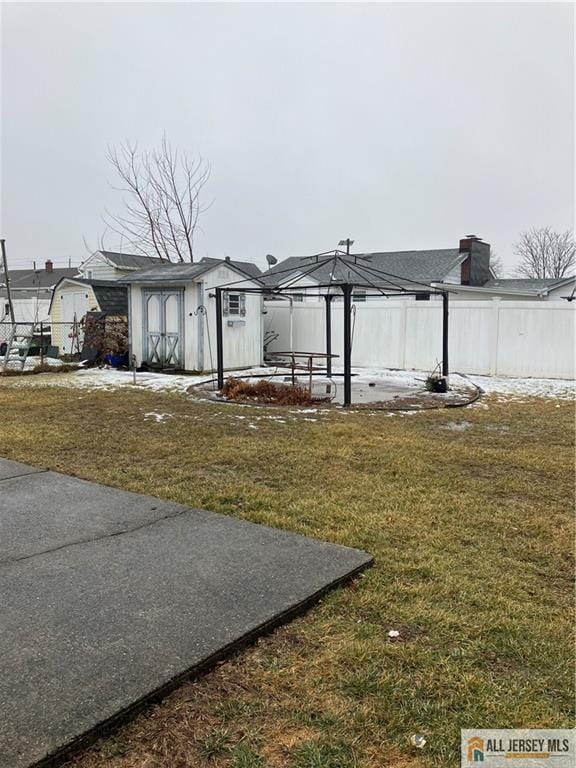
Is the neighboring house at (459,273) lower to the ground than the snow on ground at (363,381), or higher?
higher

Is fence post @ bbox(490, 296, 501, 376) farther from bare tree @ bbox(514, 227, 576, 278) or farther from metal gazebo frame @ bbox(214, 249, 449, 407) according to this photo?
bare tree @ bbox(514, 227, 576, 278)

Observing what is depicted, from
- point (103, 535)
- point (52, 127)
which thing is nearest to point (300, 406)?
point (103, 535)

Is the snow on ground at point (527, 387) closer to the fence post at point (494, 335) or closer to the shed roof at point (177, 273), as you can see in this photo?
the fence post at point (494, 335)

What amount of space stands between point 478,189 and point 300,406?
17850mm

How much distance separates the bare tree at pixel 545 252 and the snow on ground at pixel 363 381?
31302 millimetres

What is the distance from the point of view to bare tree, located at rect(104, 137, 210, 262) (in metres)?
22.1

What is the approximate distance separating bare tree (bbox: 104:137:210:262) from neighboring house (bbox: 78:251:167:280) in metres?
0.88

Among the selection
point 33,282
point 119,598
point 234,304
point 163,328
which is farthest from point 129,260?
point 119,598

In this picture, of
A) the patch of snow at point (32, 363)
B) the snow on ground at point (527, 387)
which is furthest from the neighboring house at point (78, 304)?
the snow on ground at point (527, 387)

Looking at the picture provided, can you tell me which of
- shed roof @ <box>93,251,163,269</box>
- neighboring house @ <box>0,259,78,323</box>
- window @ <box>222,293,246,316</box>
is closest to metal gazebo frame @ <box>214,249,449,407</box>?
window @ <box>222,293,246,316</box>

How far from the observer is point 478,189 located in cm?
2258

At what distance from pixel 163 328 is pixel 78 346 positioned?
407 cm

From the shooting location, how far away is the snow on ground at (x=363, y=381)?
10.3 m

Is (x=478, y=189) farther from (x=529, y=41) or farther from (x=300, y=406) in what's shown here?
(x=300, y=406)
